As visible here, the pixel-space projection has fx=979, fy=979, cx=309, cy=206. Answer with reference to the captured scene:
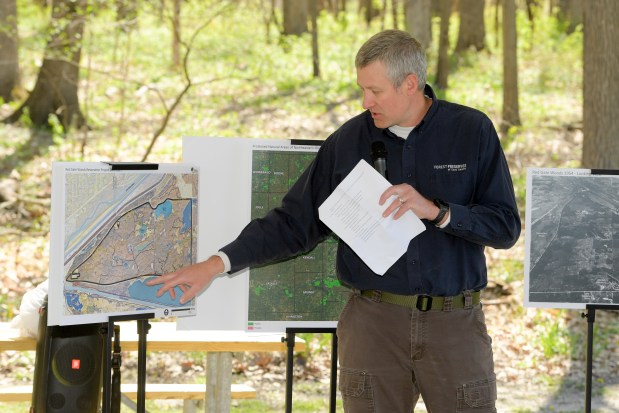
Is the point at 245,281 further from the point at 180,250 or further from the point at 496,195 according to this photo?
the point at 496,195

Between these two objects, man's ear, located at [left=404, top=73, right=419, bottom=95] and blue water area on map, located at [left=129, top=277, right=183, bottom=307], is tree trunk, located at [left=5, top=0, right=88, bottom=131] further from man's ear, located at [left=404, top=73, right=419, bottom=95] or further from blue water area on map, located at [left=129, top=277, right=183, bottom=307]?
man's ear, located at [left=404, top=73, right=419, bottom=95]

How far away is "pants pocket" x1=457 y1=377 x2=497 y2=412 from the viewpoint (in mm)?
3768

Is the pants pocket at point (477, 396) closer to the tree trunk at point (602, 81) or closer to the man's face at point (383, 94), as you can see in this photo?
the man's face at point (383, 94)

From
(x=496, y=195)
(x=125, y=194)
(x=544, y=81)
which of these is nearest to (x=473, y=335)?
(x=496, y=195)

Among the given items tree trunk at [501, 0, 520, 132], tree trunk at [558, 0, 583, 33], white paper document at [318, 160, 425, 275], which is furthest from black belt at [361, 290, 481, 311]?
tree trunk at [558, 0, 583, 33]

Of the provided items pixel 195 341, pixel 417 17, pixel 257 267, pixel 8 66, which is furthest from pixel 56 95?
pixel 257 267

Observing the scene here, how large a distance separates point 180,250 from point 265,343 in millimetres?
955

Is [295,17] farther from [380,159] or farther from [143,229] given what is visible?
[380,159]

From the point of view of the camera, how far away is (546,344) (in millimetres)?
8172

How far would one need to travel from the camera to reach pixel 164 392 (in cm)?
558

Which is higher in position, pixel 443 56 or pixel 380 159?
pixel 443 56

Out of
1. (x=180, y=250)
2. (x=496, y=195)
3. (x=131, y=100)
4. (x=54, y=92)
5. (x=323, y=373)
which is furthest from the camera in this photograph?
(x=131, y=100)

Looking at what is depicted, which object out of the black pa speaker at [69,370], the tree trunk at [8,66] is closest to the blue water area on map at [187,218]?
the black pa speaker at [69,370]

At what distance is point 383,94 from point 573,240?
173cm
